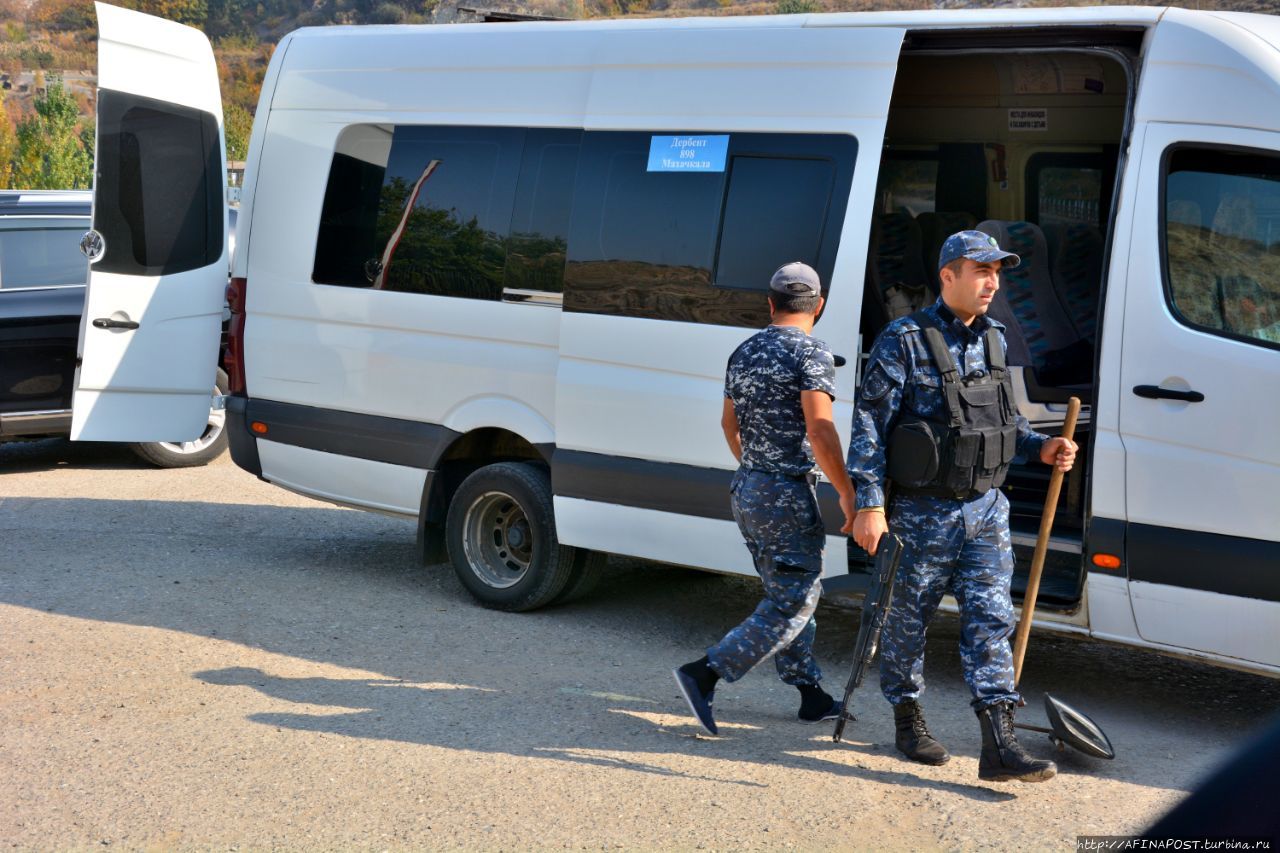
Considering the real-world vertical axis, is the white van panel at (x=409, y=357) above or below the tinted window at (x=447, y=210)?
below

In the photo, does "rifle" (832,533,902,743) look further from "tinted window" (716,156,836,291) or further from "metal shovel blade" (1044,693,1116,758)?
"tinted window" (716,156,836,291)

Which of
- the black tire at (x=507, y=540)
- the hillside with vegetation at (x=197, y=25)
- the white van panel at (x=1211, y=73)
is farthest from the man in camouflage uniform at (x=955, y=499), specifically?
the hillside with vegetation at (x=197, y=25)

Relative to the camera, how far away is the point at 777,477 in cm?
488

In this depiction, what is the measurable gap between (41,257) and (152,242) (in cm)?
286

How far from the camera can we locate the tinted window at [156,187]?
712cm

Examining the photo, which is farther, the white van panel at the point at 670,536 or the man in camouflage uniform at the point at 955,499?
the white van panel at the point at 670,536

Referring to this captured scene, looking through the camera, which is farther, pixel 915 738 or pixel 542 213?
pixel 542 213

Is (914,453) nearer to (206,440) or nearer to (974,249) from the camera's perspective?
(974,249)

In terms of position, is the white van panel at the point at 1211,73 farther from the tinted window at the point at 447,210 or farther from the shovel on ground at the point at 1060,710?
the tinted window at the point at 447,210

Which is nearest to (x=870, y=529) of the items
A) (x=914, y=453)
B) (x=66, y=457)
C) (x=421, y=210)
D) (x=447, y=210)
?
(x=914, y=453)

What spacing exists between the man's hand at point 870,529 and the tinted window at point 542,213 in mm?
2132

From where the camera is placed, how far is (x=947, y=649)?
6207mm

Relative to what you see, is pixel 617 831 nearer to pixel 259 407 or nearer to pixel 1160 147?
pixel 1160 147

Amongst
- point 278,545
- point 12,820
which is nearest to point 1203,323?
point 12,820
